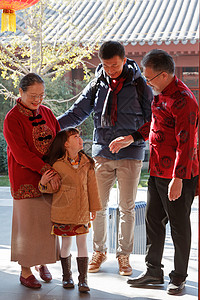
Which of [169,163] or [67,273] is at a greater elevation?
[169,163]

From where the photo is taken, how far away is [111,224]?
3582 millimetres

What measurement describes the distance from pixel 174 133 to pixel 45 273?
1.02 metres

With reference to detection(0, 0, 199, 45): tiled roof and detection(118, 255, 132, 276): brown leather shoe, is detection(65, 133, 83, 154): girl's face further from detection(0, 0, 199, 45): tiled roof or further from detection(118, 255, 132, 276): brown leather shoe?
detection(0, 0, 199, 45): tiled roof

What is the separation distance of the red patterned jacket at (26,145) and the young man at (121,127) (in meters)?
0.34

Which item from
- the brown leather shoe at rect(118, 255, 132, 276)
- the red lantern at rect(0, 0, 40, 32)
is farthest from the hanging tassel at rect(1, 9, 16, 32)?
the brown leather shoe at rect(118, 255, 132, 276)

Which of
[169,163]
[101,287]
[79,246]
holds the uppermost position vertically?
[169,163]

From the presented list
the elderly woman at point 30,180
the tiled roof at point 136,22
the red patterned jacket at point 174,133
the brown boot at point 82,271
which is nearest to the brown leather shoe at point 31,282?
the elderly woman at point 30,180

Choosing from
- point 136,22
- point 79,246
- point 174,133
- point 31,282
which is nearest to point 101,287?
point 79,246

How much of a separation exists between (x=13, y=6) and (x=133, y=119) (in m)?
0.92

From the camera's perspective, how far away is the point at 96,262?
273 cm

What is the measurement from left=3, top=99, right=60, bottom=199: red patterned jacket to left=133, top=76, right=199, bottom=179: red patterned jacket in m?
0.54

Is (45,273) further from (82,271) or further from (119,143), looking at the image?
(119,143)

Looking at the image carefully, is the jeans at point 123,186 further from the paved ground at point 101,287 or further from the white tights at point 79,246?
the white tights at point 79,246

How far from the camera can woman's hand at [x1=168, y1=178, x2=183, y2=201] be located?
7.14ft
